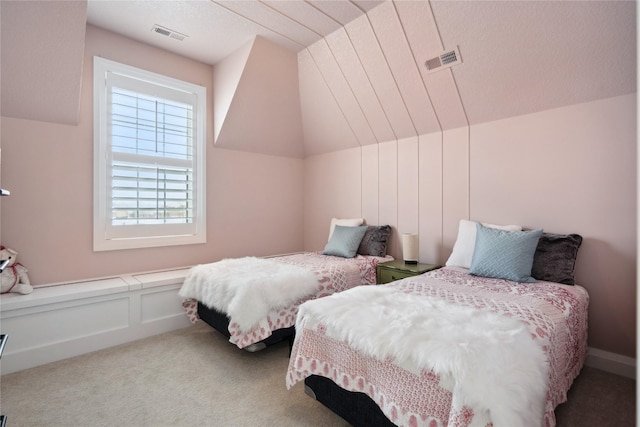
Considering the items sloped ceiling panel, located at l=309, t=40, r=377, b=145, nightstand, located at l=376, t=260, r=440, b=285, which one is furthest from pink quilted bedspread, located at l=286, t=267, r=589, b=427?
sloped ceiling panel, located at l=309, t=40, r=377, b=145

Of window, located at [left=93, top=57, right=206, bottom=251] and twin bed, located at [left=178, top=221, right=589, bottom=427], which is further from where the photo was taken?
window, located at [left=93, top=57, right=206, bottom=251]

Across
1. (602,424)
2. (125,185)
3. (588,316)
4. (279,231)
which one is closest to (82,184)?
(125,185)

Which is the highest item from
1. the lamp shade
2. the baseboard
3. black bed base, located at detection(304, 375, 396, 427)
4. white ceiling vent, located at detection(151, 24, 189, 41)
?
white ceiling vent, located at detection(151, 24, 189, 41)

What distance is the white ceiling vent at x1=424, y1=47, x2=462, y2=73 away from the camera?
2.46m

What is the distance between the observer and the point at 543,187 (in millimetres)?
2520

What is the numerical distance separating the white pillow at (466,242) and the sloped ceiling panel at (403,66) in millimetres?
1030

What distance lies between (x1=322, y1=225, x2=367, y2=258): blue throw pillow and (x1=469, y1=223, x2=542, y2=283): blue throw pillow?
4.10 feet

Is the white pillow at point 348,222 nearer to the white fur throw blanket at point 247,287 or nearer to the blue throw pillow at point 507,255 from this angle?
the white fur throw blanket at point 247,287

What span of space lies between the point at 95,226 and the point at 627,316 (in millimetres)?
4245

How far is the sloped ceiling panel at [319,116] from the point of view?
3363mm

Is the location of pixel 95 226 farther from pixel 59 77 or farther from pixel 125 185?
pixel 59 77

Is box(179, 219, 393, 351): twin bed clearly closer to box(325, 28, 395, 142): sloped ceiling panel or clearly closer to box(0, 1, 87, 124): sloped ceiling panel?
box(325, 28, 395, 142): sloped ceiling panel

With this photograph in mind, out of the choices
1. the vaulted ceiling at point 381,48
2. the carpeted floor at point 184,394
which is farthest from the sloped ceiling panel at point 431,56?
the carpeted floor at point 184,394

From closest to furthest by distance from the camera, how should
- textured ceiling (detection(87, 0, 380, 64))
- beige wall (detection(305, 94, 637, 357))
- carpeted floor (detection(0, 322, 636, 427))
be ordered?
carpeted floor (detection(0, 322, 636, 427))
beige wall (detection(305, 94, 637, 357))
textured ceiling (detection(87, 0, 380, 64))
